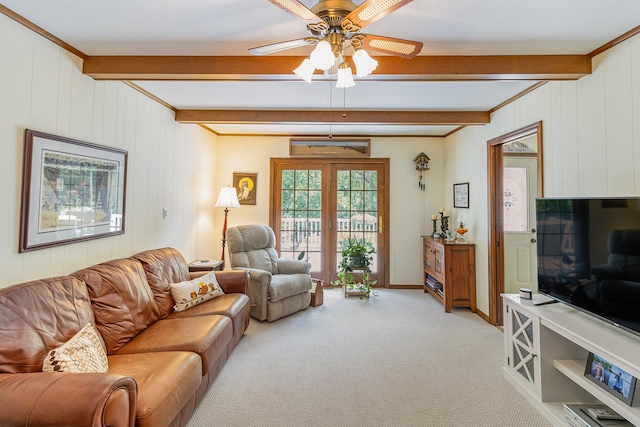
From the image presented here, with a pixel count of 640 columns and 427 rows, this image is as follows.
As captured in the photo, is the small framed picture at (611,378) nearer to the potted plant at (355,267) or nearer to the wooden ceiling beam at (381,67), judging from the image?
the wooden ceiling beam at (381,67)

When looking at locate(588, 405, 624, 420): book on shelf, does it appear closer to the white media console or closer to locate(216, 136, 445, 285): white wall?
the white media console

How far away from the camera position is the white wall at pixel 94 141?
177cm

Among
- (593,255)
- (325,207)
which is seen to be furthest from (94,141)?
(593,255)

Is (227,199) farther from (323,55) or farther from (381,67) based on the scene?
(323,55)

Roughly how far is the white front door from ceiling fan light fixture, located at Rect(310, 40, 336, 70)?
152 inches

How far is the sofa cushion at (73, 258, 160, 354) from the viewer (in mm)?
1968

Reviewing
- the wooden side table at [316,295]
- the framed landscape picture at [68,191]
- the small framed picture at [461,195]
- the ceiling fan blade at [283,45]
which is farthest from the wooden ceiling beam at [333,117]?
the wooden side table at [316,295]

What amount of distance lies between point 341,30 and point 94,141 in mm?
2210

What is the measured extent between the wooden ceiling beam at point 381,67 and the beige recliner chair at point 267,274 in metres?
2.11

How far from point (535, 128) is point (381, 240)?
2.67 metres

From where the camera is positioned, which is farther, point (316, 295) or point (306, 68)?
point (316, 295)

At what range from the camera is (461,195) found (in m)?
4.27

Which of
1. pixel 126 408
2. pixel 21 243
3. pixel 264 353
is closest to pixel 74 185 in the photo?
pixel 21 243

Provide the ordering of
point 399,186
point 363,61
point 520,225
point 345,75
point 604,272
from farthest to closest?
1. point 399,186
2. point 520,225
3. point 604,272
4. point 345,75
5. point 363,61
